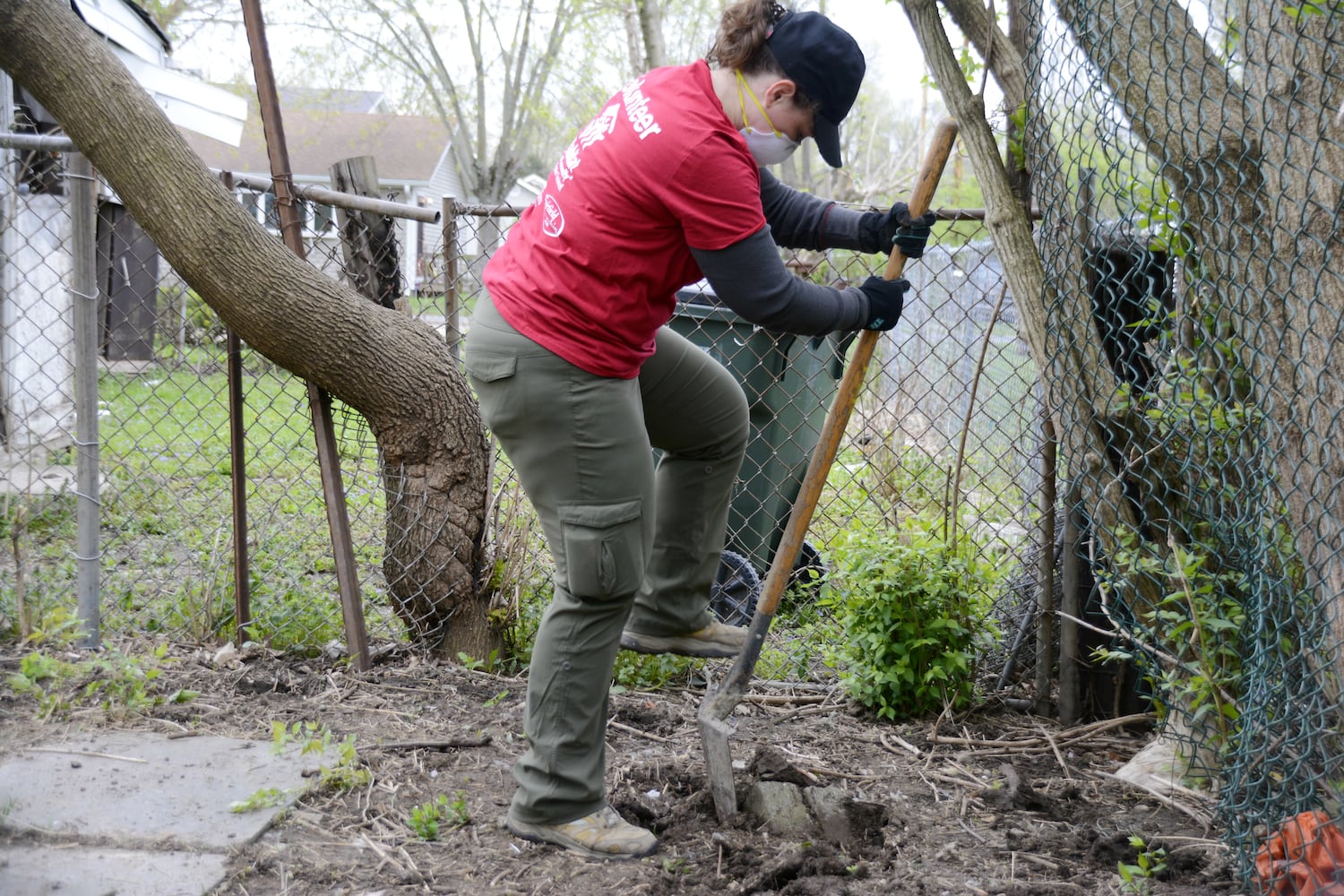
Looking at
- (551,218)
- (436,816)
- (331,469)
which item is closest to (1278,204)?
(551,218)

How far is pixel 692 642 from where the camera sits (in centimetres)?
298

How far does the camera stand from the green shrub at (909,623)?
3.14 metres

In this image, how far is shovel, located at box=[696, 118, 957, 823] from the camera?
262 cm

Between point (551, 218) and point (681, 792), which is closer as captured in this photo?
point (551, 218)

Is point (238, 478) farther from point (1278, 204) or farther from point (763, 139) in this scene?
→ point (1278, 204)

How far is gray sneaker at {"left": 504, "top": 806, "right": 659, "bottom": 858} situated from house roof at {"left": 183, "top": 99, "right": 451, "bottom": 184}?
92.9 ft

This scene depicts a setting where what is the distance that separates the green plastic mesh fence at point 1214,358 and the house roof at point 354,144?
91.5 feet

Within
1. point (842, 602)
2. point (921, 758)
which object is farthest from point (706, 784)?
point (842, 602)

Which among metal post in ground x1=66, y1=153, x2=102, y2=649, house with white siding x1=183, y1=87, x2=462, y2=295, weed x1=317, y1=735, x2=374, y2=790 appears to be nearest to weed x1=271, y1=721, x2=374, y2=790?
weed x1=317, y1=735, x2=374, y2=790

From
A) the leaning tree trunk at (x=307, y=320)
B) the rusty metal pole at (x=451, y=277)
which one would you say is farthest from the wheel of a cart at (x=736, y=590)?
the rusty metal pole at (x=451, y=277)

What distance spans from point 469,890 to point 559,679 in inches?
19.6

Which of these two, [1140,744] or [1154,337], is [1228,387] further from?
[1140,744]

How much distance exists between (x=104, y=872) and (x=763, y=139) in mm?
2186

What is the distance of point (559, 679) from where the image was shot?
7.98 feet
